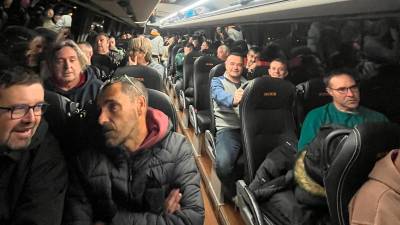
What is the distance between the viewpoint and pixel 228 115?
3.32 metres

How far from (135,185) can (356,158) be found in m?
0.86

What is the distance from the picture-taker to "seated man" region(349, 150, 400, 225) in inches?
47.3

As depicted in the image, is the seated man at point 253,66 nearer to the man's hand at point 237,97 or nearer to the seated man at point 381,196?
the man's hand at point 237,97

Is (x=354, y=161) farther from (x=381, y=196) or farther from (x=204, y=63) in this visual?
(x=204, y=63)

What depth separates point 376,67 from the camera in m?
2.59

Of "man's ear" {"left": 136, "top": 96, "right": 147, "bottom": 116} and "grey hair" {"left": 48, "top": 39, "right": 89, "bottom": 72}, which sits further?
"grey hair" {"left": 48, "top": 39, "right": 89, "bottom": 72}

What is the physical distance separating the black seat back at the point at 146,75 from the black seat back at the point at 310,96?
40.6 inches

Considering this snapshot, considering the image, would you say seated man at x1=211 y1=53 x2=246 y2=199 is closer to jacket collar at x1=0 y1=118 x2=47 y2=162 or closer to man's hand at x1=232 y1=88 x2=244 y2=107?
man's hand at x1=232 y1=88 x2=244 y2=107

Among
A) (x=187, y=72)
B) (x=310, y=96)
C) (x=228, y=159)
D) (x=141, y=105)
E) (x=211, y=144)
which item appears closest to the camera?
(x=141, y=105)

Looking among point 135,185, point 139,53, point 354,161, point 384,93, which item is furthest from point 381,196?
point 139,53

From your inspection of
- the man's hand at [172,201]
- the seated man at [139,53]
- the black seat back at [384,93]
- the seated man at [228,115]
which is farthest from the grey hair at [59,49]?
the black seat back at [384,93]

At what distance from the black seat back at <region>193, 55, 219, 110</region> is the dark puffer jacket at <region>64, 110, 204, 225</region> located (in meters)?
2.72

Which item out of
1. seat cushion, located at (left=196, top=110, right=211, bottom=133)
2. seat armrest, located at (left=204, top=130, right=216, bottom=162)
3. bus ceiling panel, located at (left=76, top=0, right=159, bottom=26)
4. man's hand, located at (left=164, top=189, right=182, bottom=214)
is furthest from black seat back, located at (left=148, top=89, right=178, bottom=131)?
seat cushion, located at (left=196, top=110, right=211, bottom=133)

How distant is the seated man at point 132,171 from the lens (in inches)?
55.6
